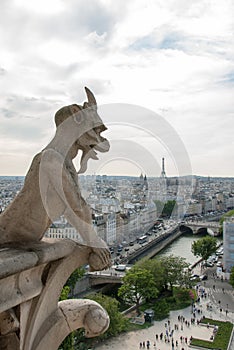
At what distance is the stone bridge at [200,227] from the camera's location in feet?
126

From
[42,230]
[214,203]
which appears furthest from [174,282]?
[214,203]

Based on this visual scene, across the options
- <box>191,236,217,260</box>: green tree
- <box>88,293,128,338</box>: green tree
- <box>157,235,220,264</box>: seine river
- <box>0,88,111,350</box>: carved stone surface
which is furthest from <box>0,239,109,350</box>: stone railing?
<box>157,235,220,264</box>: seine river

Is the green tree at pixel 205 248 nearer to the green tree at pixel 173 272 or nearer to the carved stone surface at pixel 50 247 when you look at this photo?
the green tree at pixel 173 272

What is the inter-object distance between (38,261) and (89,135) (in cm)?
106

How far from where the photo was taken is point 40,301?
9.16ft

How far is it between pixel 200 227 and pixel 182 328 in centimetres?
2576

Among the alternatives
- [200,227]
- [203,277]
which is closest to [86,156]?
[203,277]

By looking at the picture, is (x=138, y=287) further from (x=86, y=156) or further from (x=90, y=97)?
(x=90, y=97)

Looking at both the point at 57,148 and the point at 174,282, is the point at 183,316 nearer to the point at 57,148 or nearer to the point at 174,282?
the point at 174,282

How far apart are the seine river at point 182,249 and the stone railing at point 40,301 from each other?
2371 cm

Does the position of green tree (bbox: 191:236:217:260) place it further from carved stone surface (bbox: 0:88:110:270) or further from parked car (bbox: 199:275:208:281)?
carved stone surface (bbox: 0:88:110:270)

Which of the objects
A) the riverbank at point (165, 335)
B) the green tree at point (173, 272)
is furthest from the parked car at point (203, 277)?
the riverbank at point (165, 335)

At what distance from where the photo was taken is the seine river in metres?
27.7

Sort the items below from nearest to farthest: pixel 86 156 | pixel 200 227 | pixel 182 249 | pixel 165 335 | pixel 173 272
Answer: pixel 86 156 → pixel 165 335 → pixel 173 272 → pixel 182 249 → pixel 200 227
